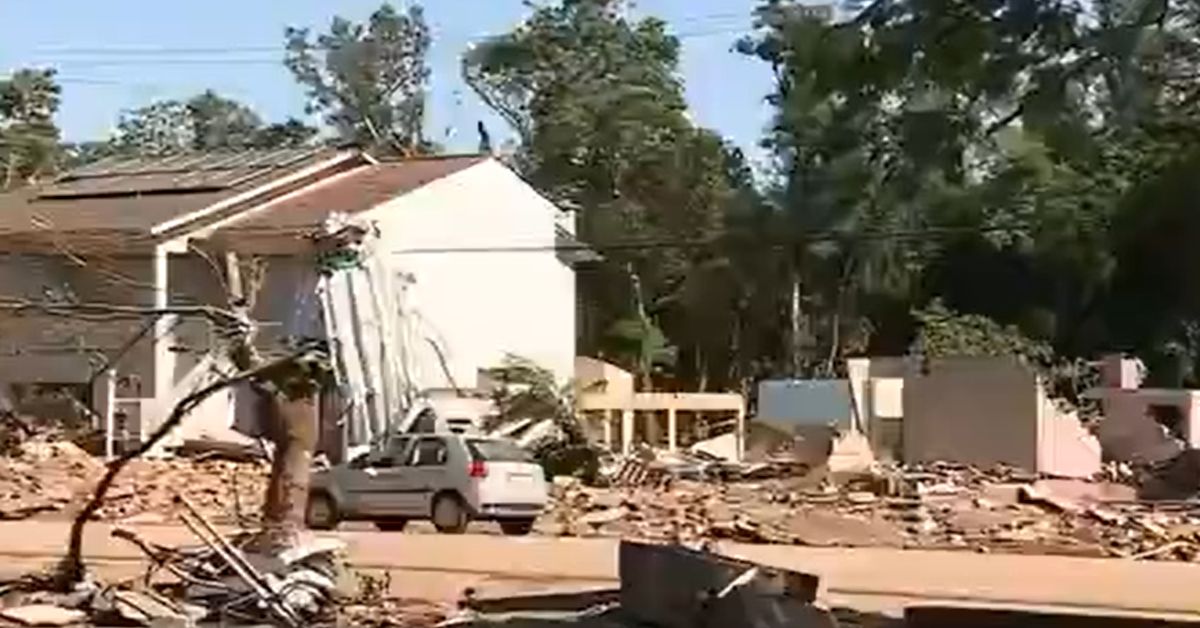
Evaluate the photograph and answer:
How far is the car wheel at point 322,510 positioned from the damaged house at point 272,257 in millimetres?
8319

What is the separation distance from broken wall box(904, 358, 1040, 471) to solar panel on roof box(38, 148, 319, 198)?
55.1ft

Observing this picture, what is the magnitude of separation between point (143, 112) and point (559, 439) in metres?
60.0

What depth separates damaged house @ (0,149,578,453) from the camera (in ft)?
152

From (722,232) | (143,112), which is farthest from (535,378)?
(143,112)

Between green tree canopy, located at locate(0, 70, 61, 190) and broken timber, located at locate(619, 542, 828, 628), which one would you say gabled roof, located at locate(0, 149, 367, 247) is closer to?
green tree canopy, located at locate(0, 70, 61, 190)

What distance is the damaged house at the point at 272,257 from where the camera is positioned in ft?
152

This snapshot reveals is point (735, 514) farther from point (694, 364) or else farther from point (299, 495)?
point (694, 364)

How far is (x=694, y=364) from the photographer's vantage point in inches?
2896

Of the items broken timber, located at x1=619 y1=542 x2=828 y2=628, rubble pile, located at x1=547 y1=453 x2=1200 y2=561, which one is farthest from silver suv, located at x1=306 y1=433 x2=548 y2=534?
broken timber, located at x1=619 y1=542 x2=828 y2=628

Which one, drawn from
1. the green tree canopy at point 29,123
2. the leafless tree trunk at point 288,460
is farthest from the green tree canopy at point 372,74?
the leafless tree trunk at point 288,460

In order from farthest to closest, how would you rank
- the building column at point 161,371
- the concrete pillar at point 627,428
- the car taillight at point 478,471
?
the concrete pillar at point 627,428, the building column at point 161,371, the car taillight at point 478,471

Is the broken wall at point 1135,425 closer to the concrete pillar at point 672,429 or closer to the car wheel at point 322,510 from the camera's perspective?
the concrete pillar at point 672,429

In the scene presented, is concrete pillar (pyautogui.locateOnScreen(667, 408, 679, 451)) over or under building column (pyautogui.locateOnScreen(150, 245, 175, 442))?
under

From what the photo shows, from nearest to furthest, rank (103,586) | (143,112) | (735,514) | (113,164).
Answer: (103,586) → (735,514) → (113,164) → (143,112)
